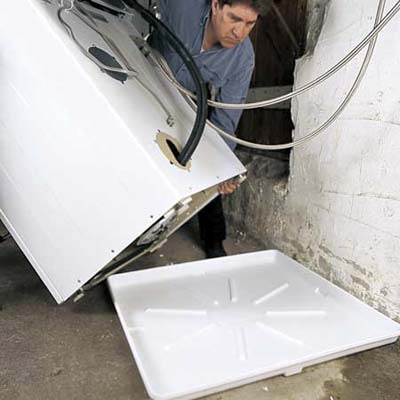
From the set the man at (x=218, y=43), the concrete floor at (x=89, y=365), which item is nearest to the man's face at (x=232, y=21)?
the man at (x=218, y=43)

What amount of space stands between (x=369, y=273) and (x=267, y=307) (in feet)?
1.07

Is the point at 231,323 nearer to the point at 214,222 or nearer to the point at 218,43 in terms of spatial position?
the point at 214,222

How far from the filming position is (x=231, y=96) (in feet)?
4.64

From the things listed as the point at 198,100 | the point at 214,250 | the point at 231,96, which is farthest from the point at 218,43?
the point at 214,250

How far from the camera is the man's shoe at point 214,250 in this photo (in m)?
1.61

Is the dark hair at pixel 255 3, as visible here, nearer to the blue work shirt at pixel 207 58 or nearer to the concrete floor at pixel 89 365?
the blue work shirt at pixel 207 58

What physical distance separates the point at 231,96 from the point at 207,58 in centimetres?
17

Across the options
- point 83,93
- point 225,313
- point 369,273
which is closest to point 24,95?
point 83,93

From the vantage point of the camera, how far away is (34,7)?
81 cm

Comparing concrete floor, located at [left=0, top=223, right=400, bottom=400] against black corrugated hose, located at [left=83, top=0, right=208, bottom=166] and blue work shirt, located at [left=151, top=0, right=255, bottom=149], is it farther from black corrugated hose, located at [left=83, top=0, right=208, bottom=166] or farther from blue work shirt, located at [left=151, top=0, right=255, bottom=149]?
blue work shirt, located at [left=151, top=0, right=255, bottom=149]

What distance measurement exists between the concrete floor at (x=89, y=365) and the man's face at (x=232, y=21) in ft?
3.09

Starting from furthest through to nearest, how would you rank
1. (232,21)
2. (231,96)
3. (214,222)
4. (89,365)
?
(214,222) → (231,96) → (232,21) → (89,365)

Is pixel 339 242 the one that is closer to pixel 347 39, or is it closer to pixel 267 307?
pixel 267 307

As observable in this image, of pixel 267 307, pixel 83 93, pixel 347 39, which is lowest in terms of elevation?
pixel 267 307
